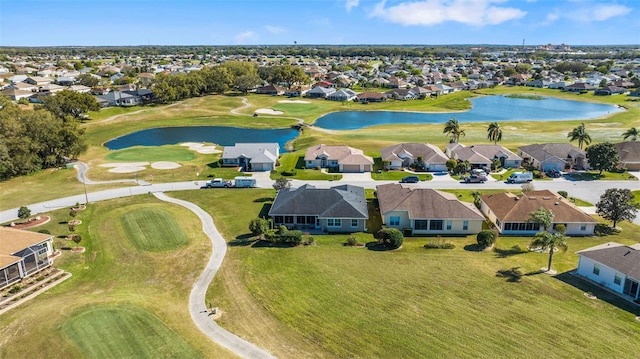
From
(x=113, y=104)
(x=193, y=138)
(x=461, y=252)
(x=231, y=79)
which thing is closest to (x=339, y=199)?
(x=461, y=252)

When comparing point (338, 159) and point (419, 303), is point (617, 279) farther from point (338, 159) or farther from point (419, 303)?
point (338, 159)

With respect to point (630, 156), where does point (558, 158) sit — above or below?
below

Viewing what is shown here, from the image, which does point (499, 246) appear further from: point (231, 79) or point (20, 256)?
point (231, 79)

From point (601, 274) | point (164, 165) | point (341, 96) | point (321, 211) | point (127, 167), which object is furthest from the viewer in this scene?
point (341, 96)

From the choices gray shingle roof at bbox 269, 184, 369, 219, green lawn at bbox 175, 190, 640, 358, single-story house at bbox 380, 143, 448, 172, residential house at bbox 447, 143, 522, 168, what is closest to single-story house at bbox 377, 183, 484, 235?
green lawn at bbox 175, 190, 640, 358

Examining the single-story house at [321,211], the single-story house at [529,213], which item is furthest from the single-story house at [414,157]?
the single-story house at [321,211]

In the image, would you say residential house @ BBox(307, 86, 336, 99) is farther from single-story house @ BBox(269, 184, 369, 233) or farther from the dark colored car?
single-story house @ BBox(269, 184, 369, 233)

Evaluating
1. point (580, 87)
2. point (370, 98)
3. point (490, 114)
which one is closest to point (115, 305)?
point (490, 114)
